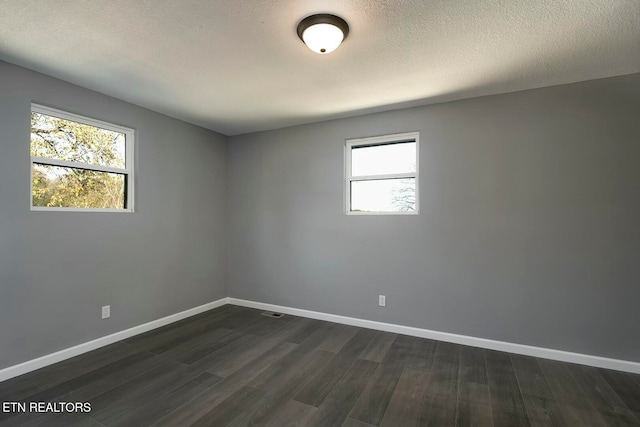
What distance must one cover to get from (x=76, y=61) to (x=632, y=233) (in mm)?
4813

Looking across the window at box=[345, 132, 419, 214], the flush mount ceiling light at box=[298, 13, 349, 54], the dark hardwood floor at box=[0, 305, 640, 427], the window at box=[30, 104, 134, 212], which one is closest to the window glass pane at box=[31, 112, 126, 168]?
the window at box=[30, 104, 134, 212]

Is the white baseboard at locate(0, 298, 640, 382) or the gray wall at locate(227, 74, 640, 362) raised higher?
the gray wall at locate(227, 74, 640, 362)

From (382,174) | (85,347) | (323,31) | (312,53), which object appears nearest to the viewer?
(323,31)

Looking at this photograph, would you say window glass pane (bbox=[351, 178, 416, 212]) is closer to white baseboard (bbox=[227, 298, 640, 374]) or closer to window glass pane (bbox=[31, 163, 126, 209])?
white baseboard (bbox=[227, 298, 640, 374])

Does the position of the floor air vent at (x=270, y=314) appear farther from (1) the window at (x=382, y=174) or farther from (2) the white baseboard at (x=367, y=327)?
(1) the window at (x=382, y=174)

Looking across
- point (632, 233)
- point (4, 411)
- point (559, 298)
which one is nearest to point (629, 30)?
point (632, 233)

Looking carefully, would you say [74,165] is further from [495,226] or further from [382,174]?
[495,226]

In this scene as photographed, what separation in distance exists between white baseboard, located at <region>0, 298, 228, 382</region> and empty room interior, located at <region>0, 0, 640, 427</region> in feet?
0.06

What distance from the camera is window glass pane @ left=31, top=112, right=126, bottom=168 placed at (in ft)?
8.38

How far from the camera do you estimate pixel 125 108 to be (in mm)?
3133

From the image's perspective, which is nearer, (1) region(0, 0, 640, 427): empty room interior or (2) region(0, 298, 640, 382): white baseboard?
(1) region(0, 0, 640, 427): empty room interior

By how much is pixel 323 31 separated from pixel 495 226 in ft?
7.92

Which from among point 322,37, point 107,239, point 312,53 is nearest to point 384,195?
point 312,53

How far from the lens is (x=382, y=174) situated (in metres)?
3.48
